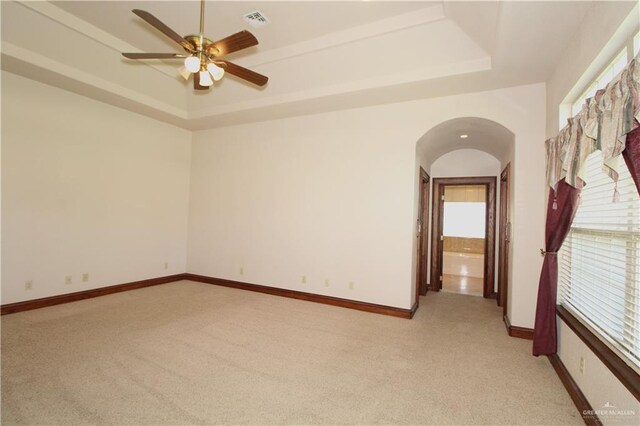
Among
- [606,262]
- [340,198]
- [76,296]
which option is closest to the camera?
[606,262]

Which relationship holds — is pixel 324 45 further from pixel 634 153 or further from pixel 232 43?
pixel 634 153

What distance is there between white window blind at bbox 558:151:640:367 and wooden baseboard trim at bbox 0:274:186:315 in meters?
5.94

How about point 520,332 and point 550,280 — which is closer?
point 550,280

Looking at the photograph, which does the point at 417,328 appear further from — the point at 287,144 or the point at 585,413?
the point at 287,144

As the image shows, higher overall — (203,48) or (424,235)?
(203,48)

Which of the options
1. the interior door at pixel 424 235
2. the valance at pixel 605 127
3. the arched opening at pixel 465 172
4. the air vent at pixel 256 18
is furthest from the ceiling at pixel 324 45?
the interior door at pixel 424 235

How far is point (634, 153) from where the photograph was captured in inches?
57.6

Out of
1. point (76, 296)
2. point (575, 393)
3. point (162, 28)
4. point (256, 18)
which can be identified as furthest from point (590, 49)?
point (76, 296)

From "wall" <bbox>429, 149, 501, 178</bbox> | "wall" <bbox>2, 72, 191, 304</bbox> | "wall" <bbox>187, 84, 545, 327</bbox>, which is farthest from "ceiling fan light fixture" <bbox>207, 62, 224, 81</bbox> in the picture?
"wall" <bbox>429, 149, 501, 178</bbox>

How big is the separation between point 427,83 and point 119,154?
4794 millimetres

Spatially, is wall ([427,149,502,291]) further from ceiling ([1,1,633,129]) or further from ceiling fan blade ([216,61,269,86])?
ceiling fan blade ([216,61,269,86])

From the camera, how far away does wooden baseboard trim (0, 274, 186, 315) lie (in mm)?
3709

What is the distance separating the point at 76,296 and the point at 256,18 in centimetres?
457

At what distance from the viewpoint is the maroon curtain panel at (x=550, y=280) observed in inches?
99.5
